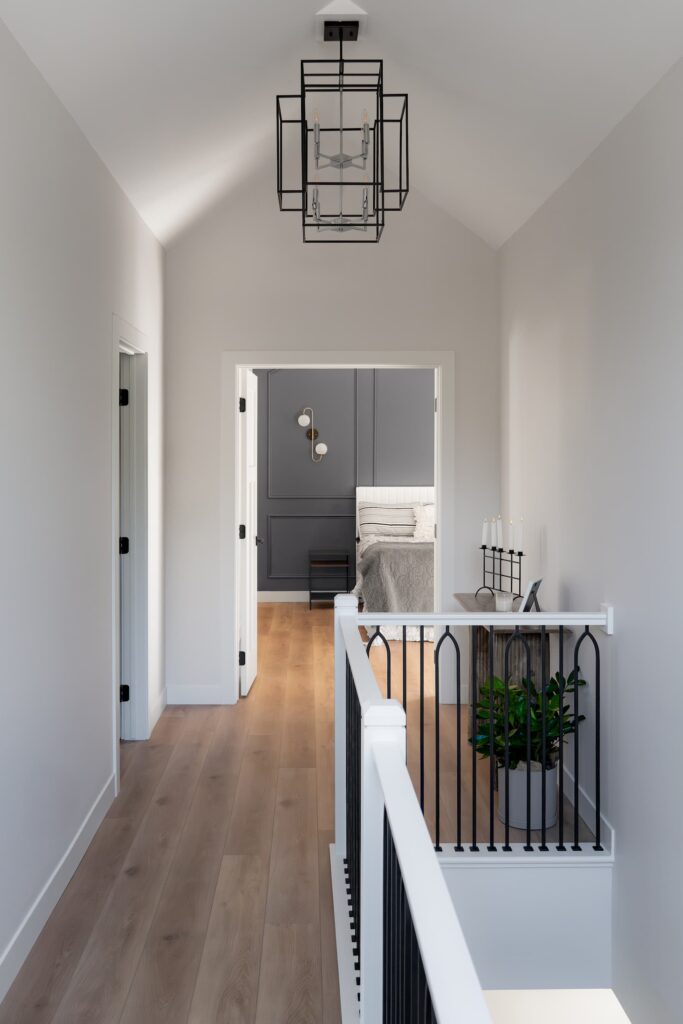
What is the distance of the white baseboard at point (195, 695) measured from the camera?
5039 mm

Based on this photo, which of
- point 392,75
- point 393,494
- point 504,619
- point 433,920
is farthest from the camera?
point 393,494

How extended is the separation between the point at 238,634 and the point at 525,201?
2.92m

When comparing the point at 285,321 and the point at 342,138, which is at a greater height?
the point at 342,138

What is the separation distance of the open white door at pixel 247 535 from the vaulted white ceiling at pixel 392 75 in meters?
1.33

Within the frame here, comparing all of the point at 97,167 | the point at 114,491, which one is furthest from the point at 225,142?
the point at 114,491

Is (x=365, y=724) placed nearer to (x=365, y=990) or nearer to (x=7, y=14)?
(x=365, y=990)

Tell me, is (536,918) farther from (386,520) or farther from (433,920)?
(386,520)

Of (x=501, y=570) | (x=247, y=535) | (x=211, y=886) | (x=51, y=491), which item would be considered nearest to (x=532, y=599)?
(x=501, y=570)

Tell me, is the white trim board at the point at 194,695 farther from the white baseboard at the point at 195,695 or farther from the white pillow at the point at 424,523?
the white pillow at the point at 424,523

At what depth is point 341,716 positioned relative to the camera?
2854 mm

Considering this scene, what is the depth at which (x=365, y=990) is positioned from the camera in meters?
1.75

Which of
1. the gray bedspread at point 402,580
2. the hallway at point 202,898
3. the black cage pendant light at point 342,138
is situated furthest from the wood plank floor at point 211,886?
the gray bedspread at point 402,580

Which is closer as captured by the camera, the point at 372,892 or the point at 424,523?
the point at 372,892

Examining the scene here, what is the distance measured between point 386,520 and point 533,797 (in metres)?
5.43
